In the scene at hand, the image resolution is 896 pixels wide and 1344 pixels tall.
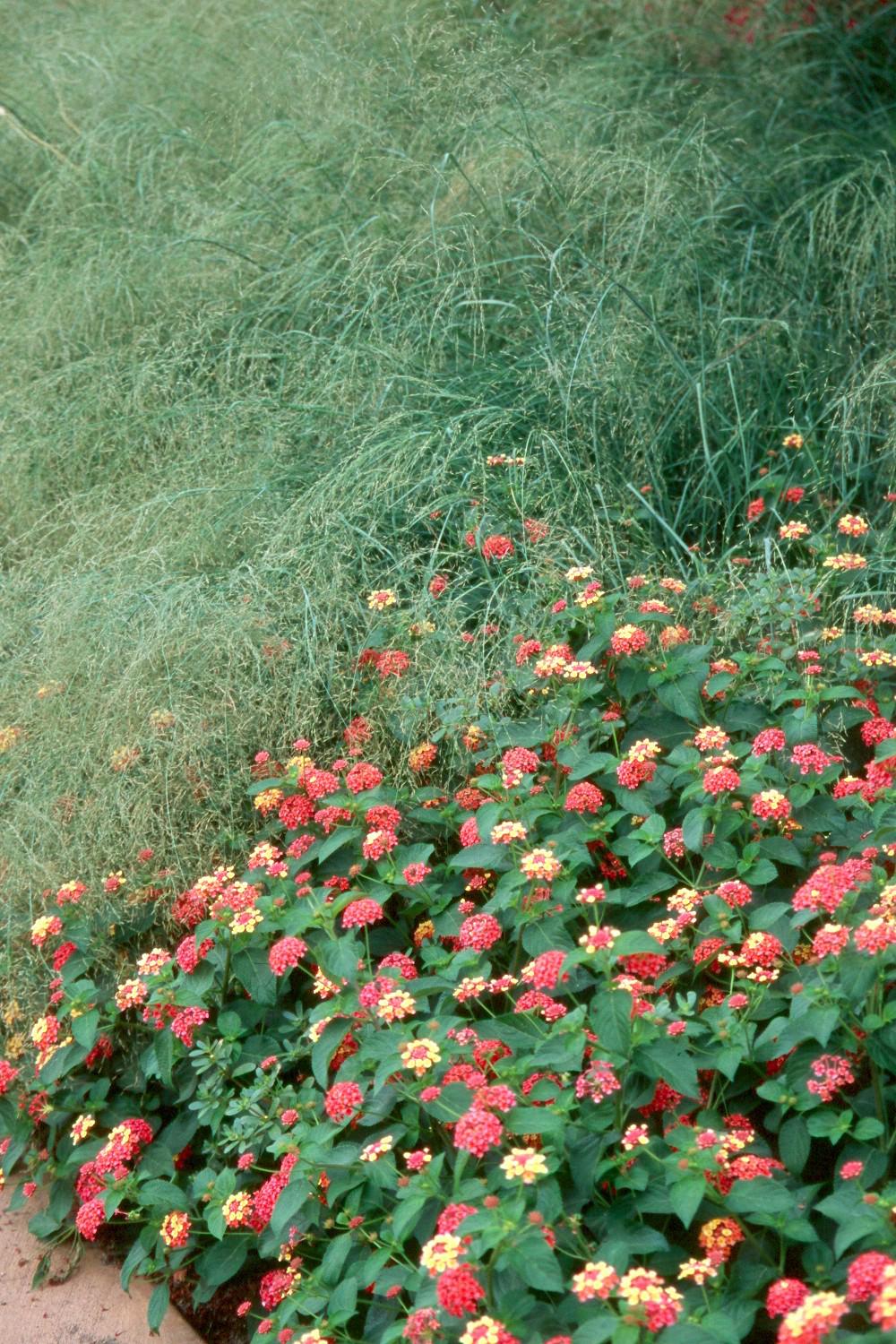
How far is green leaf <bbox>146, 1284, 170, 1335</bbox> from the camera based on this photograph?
1.78 metres

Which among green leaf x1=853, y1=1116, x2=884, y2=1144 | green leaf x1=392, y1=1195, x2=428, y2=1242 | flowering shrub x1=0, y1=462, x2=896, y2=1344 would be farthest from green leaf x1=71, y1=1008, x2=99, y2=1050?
green leaf x1=853, y1=1116, x2=884, y2=1144

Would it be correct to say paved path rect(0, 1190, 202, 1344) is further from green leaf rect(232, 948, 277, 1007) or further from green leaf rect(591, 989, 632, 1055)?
green leaf rect(591, 989, 632, 1055)

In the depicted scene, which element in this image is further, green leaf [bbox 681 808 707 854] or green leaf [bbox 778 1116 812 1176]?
green leaf [bbox 681 808 707 854]

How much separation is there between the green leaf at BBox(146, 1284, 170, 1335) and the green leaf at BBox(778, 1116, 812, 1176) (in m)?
0.81

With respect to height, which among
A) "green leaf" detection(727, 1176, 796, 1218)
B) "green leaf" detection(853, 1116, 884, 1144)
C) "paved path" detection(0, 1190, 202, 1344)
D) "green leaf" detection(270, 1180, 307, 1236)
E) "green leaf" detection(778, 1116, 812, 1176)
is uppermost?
"green leaf" detection(270, 1180, 307, 1236)

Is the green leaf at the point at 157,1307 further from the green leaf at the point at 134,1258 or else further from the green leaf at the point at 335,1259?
the green leaf at the point at 335,1259

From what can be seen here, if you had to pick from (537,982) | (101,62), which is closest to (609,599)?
(537,982)

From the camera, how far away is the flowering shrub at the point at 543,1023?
4.70 feet

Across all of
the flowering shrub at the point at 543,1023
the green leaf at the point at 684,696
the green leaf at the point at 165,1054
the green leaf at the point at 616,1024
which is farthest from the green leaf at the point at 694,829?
the green leaf at the point at 165,1054

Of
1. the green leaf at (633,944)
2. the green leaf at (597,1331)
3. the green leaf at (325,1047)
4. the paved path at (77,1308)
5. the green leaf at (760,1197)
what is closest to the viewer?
the green leaf at (597,1331)

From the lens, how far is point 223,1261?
1.77 metres

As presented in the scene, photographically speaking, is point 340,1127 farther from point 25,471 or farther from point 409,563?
point 25,471

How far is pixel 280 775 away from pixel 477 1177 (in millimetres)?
804

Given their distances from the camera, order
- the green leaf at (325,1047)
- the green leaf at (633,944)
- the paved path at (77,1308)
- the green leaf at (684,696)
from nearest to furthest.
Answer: the green leaf at (633,944) → the green leaf at (325,1047) → the paved path at (77,1308) → the green leaf at (684,696)
